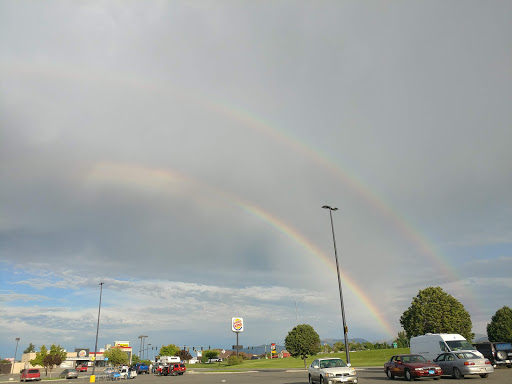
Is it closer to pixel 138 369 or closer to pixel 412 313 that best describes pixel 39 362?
pixel 138 369

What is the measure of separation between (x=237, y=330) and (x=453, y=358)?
8599 centimetres

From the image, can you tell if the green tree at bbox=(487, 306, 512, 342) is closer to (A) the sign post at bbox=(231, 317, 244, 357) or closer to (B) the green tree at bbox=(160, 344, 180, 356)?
(A) the sign post at bbox=(231, 317, 244, 357)

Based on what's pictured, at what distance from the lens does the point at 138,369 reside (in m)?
73.8

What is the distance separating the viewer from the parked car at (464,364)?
72.5 feet

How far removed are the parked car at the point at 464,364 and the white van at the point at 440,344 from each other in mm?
3275

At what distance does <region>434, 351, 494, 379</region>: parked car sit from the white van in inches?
129

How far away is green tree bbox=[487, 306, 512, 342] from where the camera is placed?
72.3m

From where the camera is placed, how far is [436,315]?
53.4 meters

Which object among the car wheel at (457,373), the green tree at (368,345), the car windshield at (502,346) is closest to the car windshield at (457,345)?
the car windshield at (502,346)

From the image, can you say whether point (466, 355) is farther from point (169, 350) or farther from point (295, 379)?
point (169, 350)

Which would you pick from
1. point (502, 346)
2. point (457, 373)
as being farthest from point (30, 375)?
point (502, 346)

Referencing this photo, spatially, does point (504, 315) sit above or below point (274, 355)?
above

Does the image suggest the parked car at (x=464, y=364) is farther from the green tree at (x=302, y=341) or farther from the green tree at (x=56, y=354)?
the green tree at (x=56, y=354)

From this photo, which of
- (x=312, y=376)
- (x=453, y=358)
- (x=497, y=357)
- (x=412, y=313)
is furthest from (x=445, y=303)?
(x=312, y=376)
